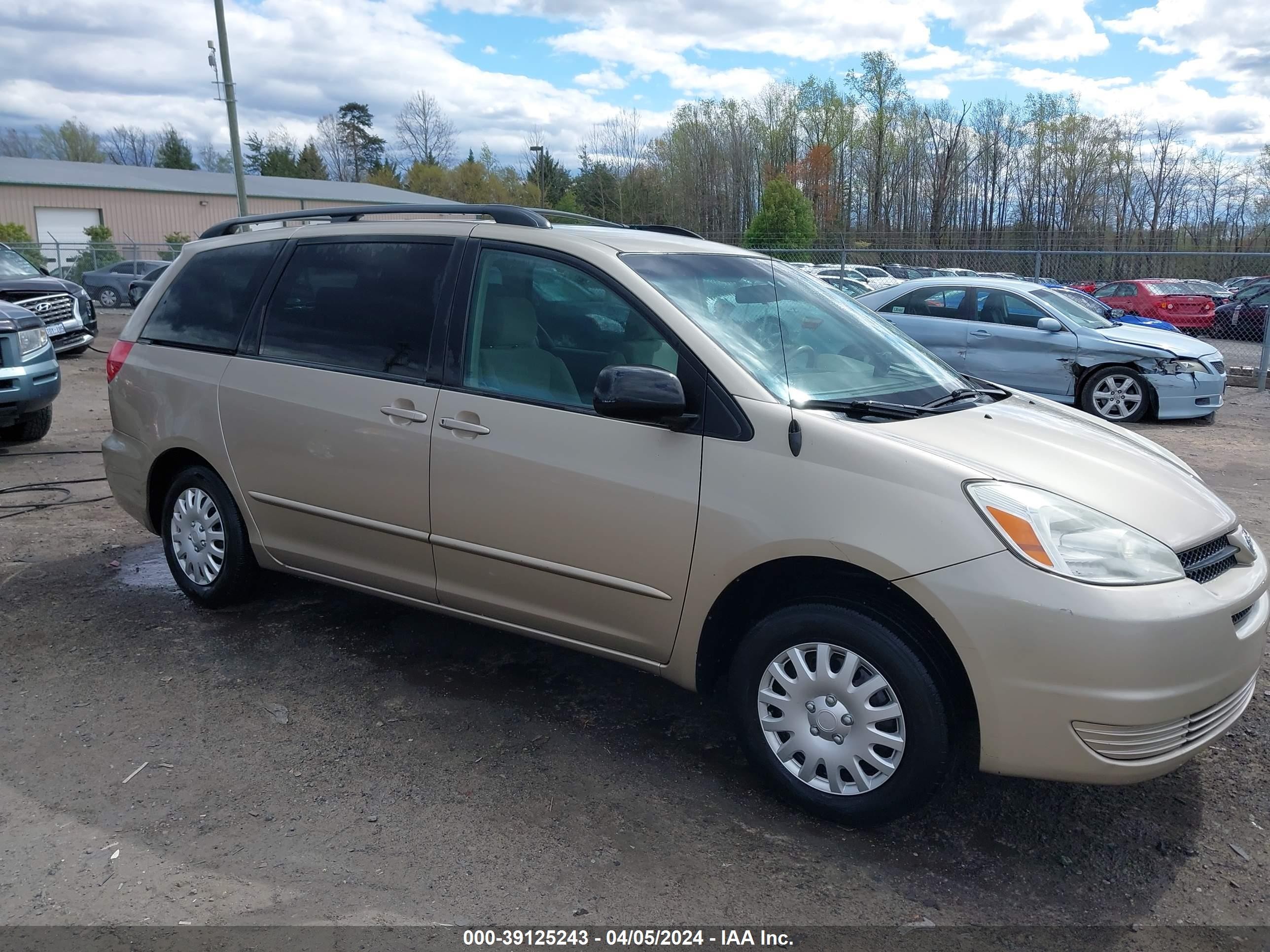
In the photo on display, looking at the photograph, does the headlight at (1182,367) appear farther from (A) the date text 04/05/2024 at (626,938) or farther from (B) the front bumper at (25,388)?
(B) the front bumper at (25,388)

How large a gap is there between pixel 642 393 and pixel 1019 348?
9.59 m

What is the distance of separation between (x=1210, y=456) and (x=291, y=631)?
850 cm

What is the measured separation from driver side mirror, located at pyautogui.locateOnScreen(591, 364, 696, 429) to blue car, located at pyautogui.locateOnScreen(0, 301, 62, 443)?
7.14 meters

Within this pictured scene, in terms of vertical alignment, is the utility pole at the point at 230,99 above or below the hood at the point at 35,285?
above

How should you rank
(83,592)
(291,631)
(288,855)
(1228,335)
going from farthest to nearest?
(1228,335), (83,592), (291,631), (288,855)

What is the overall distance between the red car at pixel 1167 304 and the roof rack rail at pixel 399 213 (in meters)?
22.1

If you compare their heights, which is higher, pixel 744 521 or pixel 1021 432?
pixel 1021 432

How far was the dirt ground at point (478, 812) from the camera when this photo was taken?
282cm

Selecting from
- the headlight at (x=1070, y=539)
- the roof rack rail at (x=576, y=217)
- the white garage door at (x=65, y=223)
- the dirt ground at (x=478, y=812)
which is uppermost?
the white garage door at (x=65, y=223)

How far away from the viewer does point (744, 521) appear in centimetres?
317

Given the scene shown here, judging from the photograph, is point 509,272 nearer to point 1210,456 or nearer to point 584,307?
point 584,307

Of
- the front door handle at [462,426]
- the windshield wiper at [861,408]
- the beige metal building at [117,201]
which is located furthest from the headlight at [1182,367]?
the beige metal building at [117,201]

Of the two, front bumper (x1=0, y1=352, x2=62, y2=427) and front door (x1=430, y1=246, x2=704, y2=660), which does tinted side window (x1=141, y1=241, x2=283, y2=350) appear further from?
front bumper (x1=0, y1=352, x2=62, y2=427)

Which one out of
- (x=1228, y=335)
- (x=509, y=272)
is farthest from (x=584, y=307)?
(x=1228, y=335)
